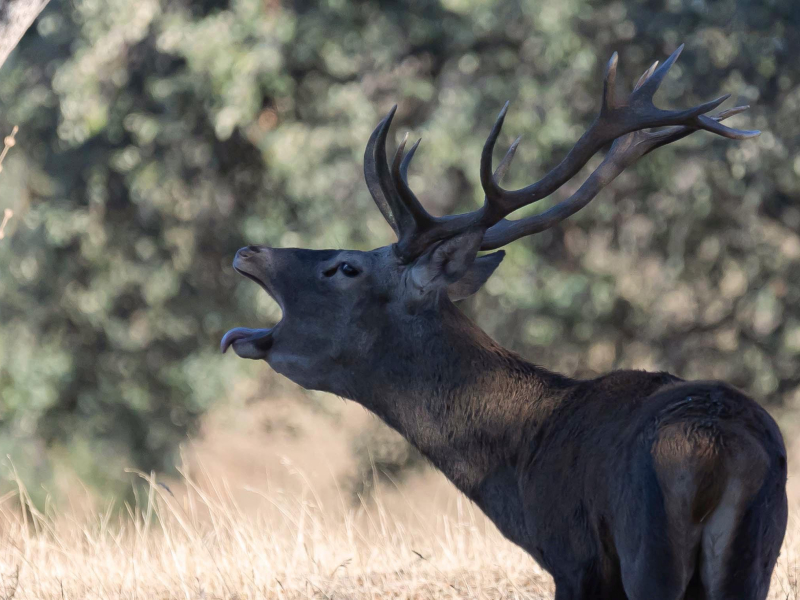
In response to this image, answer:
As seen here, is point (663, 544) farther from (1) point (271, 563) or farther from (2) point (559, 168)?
(1) point (271, 563)

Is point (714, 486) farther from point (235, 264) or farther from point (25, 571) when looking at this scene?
point (25, 571)

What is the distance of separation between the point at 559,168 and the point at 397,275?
70 centimetres

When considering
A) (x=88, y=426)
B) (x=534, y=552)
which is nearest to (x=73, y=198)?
(x=88, y=426)

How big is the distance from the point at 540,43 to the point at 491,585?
6.07 m

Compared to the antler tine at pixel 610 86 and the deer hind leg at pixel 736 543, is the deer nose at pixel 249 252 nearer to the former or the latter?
the antler tine at pixel 610 86

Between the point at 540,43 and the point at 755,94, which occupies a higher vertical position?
the point at 540,43

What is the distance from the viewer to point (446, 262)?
4078 mm

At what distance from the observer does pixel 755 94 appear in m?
9.09

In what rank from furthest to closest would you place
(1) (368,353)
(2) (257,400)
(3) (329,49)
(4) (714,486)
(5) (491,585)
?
(2) (257,400)
(3) (329,49)
(5) (491,585)
(1) (368,353)
(4) (714,486)

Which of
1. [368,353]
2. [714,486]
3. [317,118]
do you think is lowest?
[714,486]

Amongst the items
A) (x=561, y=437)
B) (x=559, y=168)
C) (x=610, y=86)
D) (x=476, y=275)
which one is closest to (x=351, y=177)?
(x=476, y=275)

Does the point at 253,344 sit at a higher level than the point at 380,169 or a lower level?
lower

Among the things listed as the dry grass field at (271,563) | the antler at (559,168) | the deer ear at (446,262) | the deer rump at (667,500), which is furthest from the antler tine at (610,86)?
the dry grass field at (271,563)

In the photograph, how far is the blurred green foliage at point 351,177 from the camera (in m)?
9.40
